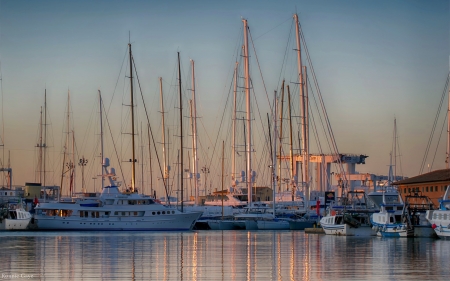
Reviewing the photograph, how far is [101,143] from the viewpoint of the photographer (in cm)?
8938

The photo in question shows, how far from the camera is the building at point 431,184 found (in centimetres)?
7331

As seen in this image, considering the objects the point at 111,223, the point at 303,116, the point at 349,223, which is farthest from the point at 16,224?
the point at 349,223

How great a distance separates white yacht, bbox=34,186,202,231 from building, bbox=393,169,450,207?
2342cm

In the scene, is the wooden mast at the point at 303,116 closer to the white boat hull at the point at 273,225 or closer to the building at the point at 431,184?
the white boat hull at the point at 273,225

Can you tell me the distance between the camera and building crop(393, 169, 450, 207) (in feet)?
241

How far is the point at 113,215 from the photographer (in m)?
81.9

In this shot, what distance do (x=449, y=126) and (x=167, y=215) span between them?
29.9 m

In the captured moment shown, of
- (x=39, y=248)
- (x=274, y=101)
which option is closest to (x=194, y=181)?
(x=274, y=101)

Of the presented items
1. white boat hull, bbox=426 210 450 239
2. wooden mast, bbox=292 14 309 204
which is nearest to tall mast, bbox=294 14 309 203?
wooden mast, bbox=292 14 309 204

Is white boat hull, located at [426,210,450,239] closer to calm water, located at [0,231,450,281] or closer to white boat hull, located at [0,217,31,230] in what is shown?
calm water, located at [0,231,450,281]

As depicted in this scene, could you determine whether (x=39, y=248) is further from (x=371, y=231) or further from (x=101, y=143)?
(x=101, y=143)

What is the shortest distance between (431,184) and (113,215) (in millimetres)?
32283

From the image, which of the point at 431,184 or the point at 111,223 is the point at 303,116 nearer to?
the point at 431,184

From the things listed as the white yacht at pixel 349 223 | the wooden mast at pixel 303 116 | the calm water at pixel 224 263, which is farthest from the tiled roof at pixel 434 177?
the calm water at pixel 224 263
